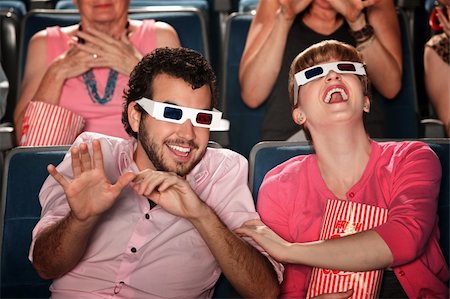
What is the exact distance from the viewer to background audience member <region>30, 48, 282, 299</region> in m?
2.10

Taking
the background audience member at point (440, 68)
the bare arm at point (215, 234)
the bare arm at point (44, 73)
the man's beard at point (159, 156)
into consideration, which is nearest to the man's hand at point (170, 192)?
the bare arm at point (215, 234)

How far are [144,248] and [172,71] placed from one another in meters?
0.41

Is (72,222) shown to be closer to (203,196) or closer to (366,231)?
(203,196)

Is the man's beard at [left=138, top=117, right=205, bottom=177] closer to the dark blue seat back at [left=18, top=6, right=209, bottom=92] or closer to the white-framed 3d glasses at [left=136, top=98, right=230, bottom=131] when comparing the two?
the white-framed 3d glasses at [left=136, top=98, right=230, bottom=131]

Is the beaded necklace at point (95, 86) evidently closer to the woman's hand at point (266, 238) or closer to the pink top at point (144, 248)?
the pink top at point (144, 248)

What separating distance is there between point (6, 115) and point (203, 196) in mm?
1244

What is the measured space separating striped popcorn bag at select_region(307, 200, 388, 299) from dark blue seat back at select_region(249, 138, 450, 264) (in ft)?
0.56

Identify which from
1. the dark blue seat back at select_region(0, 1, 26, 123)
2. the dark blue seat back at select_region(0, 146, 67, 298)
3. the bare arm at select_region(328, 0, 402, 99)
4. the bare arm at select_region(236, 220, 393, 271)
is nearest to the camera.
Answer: the bare arm at select_region(236, 220, 393, 271)

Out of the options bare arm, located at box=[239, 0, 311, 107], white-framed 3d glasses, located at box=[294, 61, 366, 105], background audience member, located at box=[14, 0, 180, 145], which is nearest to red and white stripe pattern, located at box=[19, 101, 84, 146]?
background audience member, located at box=[14, 0, 180, 145]

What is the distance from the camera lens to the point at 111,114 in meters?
2.81

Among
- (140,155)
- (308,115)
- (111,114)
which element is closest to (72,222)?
(140,155)

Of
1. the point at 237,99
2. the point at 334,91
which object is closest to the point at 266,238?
the point at 334,91

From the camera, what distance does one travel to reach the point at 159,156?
218cm

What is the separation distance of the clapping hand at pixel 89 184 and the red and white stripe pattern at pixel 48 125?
0.62m
